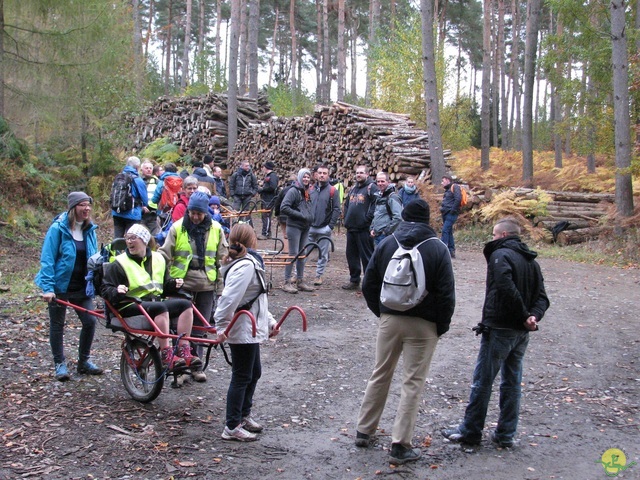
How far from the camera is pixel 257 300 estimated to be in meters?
4.95

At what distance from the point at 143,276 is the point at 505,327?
3.18 meters

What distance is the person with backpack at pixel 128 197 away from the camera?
985cm

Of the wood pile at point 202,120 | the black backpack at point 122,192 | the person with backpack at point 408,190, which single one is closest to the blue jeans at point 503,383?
the black backpack at point 122,192

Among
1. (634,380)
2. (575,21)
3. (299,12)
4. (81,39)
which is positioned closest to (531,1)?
(575,21)

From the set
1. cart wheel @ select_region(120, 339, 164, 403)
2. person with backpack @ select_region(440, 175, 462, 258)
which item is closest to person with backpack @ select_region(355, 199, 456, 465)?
cart wheel @ select_region(120, 339, 164, 403)

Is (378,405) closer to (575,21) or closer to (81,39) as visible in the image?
(81,39)

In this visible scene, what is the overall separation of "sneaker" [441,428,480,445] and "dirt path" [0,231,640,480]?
2.3 inches

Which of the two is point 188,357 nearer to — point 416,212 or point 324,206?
point 416,212

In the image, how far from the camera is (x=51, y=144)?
700 inches

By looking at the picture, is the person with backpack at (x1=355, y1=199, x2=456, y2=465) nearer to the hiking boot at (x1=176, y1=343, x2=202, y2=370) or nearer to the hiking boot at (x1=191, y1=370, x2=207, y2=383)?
the hiking boot at (x1=176, y1=343, x2=202, y2=370)

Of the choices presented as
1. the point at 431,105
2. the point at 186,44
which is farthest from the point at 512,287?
the point at 186,44

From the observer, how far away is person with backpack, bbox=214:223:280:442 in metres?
4.79

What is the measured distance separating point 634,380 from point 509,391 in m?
2.42

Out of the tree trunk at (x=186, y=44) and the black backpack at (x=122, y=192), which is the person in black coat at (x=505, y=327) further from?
the tree trunk at (x=186, y=44)
